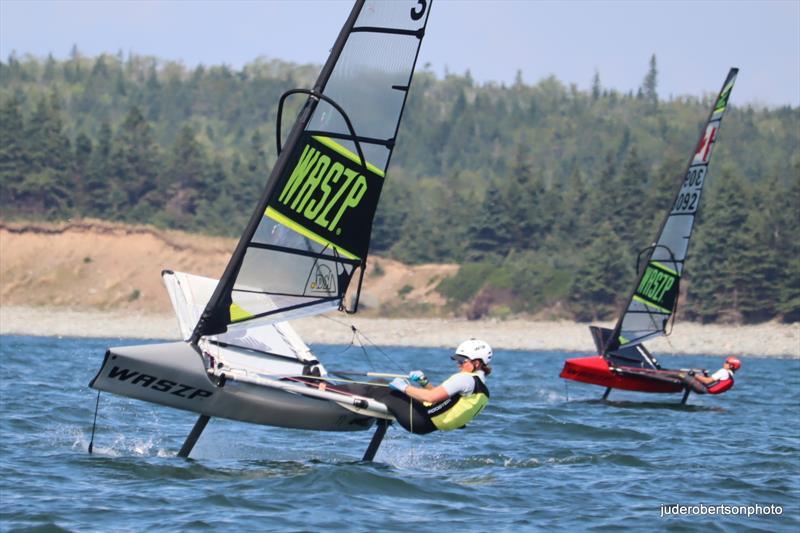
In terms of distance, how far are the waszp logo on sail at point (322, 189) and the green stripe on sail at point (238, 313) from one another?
115cm

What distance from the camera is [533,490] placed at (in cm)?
1139

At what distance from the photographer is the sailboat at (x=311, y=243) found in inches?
450

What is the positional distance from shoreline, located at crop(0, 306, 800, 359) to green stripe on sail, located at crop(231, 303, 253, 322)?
124 ft

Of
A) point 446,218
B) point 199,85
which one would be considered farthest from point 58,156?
point 199,85

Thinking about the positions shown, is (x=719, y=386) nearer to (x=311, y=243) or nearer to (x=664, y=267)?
(x=664, y=267)

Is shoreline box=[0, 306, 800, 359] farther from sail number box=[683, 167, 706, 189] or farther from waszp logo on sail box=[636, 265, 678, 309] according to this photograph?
sail number box=[683, 167, 706, 189]

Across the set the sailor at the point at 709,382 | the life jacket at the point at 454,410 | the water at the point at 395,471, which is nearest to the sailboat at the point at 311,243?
the life jacket at the point at 454,410

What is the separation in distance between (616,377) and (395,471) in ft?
34.8

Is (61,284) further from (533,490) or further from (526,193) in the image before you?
(533,490)

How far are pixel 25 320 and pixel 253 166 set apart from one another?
2910 centimetres

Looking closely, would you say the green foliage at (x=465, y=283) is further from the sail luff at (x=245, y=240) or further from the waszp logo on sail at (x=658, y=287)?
the sail luff at (x=245, y=240)

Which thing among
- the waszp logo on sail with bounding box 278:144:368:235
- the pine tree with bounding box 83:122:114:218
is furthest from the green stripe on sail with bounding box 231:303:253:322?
the pine tree with bounding box 83:122:114:218

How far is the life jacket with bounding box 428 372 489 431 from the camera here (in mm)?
11641

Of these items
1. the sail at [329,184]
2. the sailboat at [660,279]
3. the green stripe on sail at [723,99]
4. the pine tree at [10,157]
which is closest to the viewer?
the sail at [329,184]
